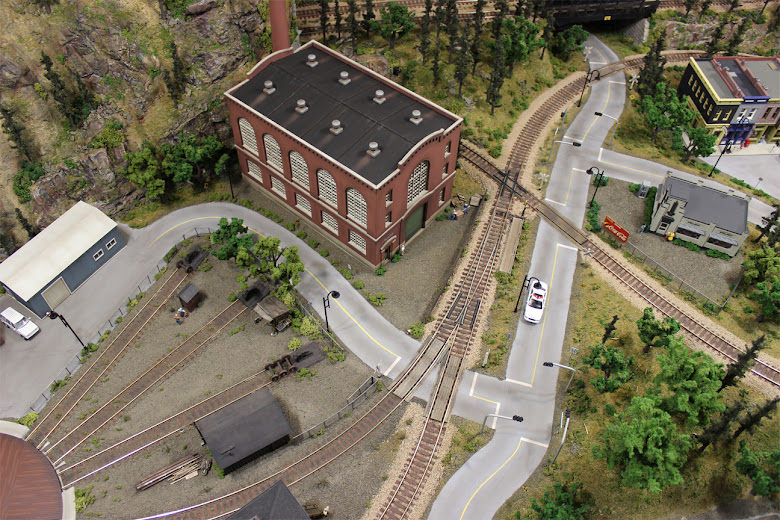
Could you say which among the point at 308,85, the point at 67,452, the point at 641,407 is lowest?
the point at 67,452

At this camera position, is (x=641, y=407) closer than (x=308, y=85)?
Yes

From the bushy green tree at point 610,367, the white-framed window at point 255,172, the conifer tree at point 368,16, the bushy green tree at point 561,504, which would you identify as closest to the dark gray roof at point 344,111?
the white-framed window at point 255,172

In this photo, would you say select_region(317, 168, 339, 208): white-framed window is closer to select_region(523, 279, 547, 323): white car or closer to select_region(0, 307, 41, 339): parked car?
select_region(523, 279, 547, 323): white car

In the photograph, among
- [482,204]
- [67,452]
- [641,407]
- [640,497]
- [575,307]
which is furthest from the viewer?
[482,204]

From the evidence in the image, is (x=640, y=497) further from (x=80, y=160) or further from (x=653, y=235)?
(x=80, y=160)

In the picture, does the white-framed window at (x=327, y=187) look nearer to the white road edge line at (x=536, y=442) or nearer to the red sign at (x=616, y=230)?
the white road edge line at (x=536, y=442)

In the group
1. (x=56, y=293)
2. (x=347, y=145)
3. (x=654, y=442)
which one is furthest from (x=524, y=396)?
(x=56, y=293)

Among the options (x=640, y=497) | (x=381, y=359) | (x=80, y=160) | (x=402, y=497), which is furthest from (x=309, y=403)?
(x=80, y=160)

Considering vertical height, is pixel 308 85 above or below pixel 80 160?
above
